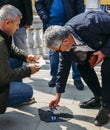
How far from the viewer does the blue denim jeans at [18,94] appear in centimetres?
421

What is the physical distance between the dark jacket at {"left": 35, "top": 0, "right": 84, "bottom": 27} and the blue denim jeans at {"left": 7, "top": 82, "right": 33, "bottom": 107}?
1.12 metres

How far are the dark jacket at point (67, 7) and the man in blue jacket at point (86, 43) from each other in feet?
3.41

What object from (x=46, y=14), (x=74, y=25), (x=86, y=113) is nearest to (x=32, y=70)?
(x=74, y=25)

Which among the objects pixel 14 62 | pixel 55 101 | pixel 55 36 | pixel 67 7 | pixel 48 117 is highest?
pixel 67 7

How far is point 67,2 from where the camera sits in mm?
4840

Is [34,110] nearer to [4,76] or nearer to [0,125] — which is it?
[0,125]

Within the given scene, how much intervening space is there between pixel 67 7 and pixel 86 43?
125cm

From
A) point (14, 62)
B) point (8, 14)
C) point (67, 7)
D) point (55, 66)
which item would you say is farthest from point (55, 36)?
point (55, 66)

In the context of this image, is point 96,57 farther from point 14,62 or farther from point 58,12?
point 58,12

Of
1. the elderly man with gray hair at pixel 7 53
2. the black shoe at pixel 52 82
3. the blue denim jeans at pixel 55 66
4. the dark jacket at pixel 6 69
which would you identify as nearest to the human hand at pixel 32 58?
the elderly man with gray hair at pixel 7 53

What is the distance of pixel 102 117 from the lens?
391 centimetres

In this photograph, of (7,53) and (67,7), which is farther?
(67,7)

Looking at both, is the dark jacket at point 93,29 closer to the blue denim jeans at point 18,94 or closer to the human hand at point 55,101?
the human hand at point 55,101

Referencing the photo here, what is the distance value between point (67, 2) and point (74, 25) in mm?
1212
